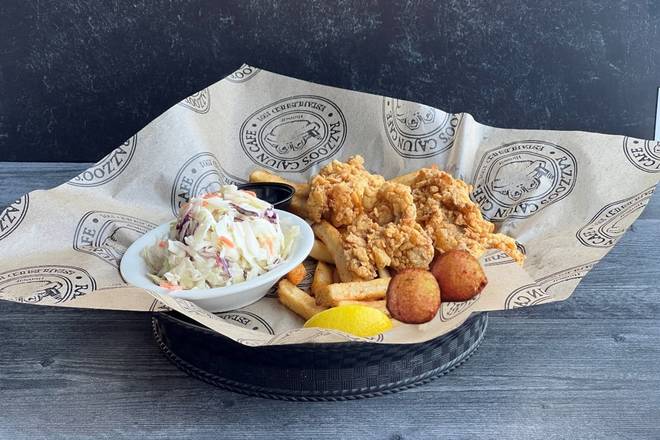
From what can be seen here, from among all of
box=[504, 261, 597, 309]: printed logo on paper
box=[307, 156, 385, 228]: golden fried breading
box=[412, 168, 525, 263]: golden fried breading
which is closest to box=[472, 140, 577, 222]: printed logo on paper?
box=[412, 168, 525, 263]: golden fried breading

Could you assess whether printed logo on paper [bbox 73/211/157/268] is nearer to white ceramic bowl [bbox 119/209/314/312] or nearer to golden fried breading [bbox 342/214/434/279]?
white ceramic bowl [bbox 119/209/314/312]

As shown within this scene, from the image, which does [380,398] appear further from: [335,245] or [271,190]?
[271,190]

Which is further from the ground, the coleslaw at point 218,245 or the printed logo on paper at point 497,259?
the printed logo on paper at point 497,259

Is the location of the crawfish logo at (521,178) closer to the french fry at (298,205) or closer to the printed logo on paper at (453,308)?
the french fry at (298,205)

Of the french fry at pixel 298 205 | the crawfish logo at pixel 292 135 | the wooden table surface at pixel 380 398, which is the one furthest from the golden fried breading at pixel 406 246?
the crawfish logo at pixel 292 135

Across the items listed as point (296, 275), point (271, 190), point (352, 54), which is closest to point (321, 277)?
point (296, 275)
